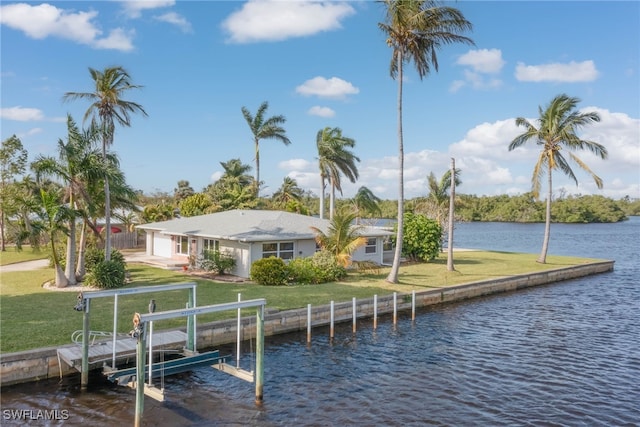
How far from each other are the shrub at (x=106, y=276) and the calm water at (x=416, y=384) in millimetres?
9182

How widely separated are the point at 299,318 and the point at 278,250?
9.04 m

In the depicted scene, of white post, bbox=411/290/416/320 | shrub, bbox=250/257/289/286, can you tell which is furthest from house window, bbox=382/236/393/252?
white post, bbox=411/290/416/320

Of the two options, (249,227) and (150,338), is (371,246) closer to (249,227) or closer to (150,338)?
(249,227)

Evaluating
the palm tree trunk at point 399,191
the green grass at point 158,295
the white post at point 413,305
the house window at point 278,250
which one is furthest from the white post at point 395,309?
the house window at point 278,250

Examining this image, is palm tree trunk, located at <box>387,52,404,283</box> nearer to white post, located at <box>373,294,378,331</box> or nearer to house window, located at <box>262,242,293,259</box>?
white post, located at <box>373,294,378,331</box>

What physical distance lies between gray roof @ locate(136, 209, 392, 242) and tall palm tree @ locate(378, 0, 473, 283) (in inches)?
242

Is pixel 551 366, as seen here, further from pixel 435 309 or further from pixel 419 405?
pixel 435 309

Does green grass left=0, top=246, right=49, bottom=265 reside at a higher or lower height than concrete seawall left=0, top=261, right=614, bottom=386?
higher

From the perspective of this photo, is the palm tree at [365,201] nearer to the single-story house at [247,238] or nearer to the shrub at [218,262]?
the single-story house at [247,238]

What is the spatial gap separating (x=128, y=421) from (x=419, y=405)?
21.3ft

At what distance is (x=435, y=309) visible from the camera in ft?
69.7

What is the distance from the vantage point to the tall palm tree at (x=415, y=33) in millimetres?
22000

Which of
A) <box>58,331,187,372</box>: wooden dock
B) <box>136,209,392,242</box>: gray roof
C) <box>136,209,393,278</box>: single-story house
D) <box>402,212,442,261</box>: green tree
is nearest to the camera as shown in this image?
<box>58,331,187,372</box>: wooden dock

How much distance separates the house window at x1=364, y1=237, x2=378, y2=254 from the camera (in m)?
30.1
